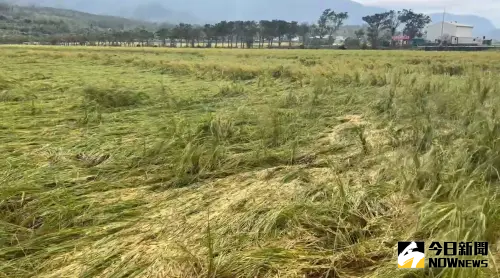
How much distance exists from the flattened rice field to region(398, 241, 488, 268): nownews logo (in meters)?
0.04

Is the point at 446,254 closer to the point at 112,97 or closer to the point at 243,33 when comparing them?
the point at 112,97

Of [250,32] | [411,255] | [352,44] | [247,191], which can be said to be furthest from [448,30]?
[411,255]

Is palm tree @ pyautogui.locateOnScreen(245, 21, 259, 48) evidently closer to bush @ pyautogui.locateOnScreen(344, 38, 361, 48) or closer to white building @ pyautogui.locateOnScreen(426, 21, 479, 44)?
bush @ pyautogui.locateOnScreen(344, 38, 361, 48)

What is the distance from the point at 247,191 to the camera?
11.0 ft

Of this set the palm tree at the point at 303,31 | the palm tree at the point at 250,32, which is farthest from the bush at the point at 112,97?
the palm tree at the point at 303,31

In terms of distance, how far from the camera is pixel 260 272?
88.6 inches

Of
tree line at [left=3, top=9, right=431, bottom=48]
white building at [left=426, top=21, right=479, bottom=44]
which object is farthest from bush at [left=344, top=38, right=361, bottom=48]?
white building at [left=426, top=21, right=479, bottom=44]

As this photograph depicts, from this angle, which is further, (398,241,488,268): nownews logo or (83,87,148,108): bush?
(83,87,148,108): bush

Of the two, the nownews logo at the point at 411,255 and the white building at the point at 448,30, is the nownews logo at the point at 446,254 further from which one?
the white building at the point at 448,30

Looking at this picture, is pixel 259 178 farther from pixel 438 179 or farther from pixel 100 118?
pixel 100 118

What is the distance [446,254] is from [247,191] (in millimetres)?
1637

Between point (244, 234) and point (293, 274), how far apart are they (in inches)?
19.0

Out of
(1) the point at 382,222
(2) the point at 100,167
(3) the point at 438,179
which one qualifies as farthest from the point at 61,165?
(3) the point at 438,179

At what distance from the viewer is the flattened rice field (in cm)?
234
